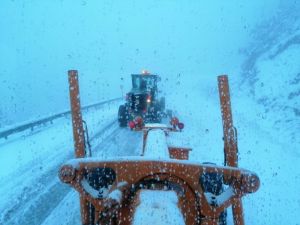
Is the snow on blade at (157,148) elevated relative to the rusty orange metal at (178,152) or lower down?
elevated

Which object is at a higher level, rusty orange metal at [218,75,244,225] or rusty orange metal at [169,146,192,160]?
rusty orange metal at [218,75,244,225]

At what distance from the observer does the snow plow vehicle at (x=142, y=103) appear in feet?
45.0

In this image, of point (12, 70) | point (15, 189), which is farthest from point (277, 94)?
point (12, 70)

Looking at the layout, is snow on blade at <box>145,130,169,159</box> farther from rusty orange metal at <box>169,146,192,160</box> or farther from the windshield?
the windshield

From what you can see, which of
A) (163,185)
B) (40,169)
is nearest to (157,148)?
(163,185)

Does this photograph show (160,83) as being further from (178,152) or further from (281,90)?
(178,152)

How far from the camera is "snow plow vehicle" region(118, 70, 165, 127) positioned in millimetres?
13730

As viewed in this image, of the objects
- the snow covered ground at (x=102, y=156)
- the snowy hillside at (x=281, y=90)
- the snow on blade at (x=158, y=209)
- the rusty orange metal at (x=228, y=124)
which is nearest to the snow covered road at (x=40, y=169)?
the snow covered ground at (x=102, y=156)

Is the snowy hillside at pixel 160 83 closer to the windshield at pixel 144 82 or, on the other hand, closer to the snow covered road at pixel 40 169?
the snow covered road at pixel 40 169

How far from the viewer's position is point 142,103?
1388cm

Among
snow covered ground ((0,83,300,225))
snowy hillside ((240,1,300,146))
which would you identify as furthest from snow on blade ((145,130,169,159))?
snowy hillside ((240,1,300,146))

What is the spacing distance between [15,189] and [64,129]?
7.69 metres

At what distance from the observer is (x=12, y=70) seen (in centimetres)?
7138

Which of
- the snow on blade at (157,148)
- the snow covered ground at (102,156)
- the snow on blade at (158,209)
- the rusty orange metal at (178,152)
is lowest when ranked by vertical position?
the snow covered ground at (102,156)
